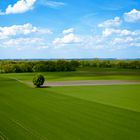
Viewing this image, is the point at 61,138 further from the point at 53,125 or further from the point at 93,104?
the point at 93,104

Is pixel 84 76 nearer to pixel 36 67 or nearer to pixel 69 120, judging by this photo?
pixel 36 67

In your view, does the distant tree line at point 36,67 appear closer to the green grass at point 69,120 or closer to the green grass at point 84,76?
the green grass at point 84,76

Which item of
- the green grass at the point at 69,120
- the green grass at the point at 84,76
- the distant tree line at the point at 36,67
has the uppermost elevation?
the distant tree line at the point at 36,67

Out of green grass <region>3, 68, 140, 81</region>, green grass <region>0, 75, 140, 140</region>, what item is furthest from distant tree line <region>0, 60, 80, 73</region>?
green grass <region>0, 75, 140, 140</region>

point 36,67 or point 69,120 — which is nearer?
point 69,120

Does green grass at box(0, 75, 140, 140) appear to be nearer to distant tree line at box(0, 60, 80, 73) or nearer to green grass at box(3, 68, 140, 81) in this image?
green grass at box(3, 68, 140, 81)

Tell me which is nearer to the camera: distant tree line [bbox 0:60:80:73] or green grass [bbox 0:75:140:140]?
green grass [bbox 0:75:140:140]

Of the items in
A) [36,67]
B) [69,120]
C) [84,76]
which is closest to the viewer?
[69,120]

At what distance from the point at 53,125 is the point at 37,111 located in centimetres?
720

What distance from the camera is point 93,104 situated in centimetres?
3741

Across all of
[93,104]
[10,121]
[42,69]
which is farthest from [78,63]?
[10,121]

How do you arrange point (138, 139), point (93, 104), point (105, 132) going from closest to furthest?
point (138, 139) → point (105, 132) → point (93, 104)

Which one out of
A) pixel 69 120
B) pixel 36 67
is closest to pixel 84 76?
pixel 36 67

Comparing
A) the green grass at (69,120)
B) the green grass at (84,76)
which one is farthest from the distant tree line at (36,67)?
the green grass at (69,120)
